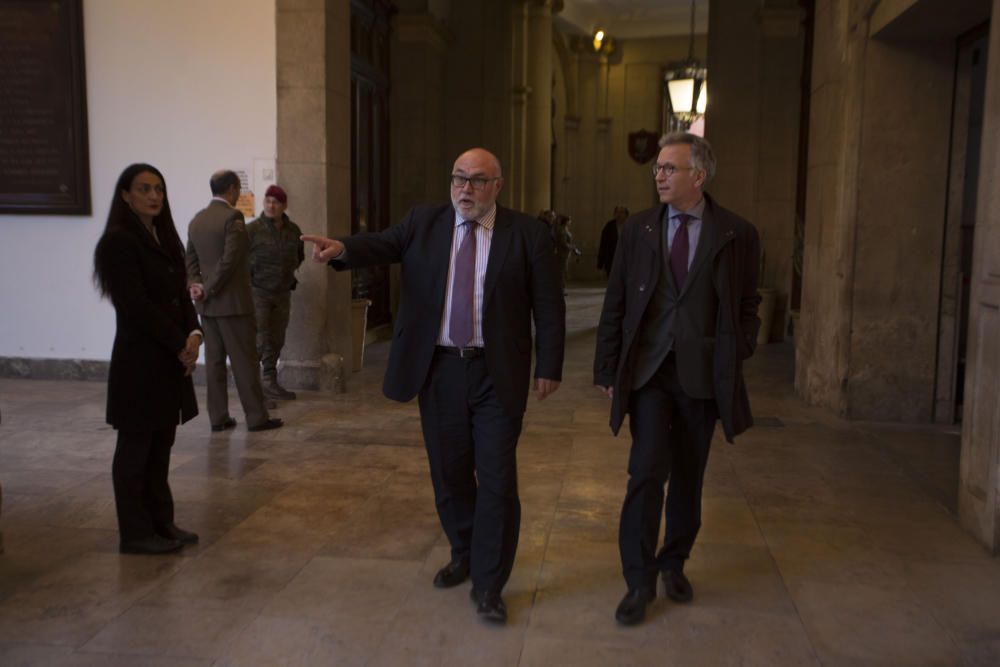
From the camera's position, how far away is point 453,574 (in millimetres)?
3895

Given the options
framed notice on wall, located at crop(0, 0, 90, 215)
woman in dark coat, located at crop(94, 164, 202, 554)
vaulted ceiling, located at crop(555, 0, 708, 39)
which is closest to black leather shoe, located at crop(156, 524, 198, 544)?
woman in dark coat, located at crop(94, 164, 202, 554)

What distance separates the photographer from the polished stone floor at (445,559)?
11.1ft

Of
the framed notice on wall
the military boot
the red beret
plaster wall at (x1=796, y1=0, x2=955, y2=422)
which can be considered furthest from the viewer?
the framed notice on wall

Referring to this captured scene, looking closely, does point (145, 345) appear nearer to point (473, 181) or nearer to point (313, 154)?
point (473, 181)

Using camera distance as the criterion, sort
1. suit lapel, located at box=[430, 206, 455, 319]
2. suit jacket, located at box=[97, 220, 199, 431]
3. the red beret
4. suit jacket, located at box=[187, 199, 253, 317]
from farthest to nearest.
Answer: the red beret, suit jacket, located at box=[187, 199, 253, 317], suit jacket, located at box=[97, 220, 199, 431], suit lapel, located at box=[430, 206, 455, 319]

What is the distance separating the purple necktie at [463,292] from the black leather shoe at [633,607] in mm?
1143

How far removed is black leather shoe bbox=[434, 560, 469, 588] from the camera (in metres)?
3.89

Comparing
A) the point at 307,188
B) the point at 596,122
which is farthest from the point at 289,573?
the point at 596,122

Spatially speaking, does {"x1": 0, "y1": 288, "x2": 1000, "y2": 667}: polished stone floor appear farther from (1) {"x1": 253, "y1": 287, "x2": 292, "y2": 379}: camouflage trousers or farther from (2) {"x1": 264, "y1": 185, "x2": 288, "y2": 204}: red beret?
(2) {"x1": 264, "y1": 185, "x2": 288, "y2": 204}: red beret

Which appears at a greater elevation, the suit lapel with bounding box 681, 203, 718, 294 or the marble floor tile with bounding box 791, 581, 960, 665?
the suit lapel with bounding box 681, 203, 718, 294

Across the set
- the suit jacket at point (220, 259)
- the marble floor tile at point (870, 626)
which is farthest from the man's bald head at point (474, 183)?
the suit jacket at point (220, 259)

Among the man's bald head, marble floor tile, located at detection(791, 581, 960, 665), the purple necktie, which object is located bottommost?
marble floor tile, located at detection(791, 581, 960, 665)

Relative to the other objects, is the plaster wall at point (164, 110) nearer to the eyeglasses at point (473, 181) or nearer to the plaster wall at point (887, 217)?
the plaster wall at point (887, 217)

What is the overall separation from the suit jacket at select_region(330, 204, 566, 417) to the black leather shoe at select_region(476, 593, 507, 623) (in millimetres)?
696
